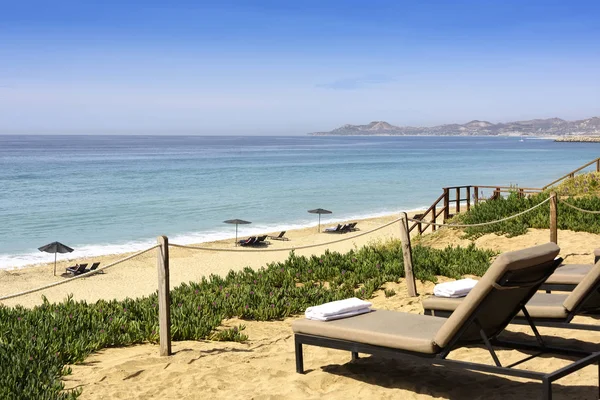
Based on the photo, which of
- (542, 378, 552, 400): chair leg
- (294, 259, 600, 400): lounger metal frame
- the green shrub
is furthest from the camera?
the green shrub

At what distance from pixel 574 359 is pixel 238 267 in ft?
55.4

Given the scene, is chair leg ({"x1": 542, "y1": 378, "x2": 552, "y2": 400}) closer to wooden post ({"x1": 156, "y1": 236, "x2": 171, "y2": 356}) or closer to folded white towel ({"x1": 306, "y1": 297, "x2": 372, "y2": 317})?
folded white towel ({"x1": 306, "y1": 297, "x2": 372, "y2": 317})

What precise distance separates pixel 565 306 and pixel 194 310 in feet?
14.3

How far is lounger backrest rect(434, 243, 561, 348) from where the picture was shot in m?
4.29

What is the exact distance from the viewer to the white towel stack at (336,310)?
17.5 ft

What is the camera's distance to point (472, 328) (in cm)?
467

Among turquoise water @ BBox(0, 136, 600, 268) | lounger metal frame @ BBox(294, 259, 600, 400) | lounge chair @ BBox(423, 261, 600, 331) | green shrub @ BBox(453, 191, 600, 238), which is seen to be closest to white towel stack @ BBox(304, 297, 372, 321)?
lounger metal frame @ BBox(294, 259, 600, 400)

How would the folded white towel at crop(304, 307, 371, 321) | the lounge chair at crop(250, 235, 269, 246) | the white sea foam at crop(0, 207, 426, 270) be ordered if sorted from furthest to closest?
the lounge chair at crop(250, 235, 269, 246), the white sea foam at crop(0, 207, 426, 270), the folded white towel at crop(304, 307, 371, 321)

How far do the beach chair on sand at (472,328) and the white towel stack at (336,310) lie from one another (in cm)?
7

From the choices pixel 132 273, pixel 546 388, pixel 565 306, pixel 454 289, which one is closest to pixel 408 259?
pixel 454 289

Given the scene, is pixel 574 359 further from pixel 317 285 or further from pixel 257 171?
pixel 257 171

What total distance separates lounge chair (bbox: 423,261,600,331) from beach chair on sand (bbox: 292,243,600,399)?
57cm

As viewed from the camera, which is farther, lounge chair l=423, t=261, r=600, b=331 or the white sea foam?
the white sea foam

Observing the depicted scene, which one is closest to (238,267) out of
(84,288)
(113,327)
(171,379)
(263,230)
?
(84,288)
